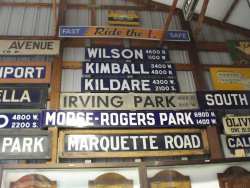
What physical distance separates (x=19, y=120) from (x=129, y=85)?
240 cm

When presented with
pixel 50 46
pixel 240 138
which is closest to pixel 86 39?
pixel 50 46

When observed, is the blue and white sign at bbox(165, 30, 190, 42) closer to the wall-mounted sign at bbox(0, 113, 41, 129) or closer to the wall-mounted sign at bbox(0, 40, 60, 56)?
the wall-mounted sign at bbox(0, 40, 60, 56)

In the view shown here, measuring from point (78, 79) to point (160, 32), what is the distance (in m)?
2.33

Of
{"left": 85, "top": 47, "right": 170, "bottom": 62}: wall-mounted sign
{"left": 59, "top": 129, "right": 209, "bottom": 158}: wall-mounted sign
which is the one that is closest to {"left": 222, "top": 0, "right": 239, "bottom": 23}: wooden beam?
{"left": 85, "top": 47, "right": 170, "bottom": 62}: wall-mounted sign

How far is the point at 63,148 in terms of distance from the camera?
5895 millimetres

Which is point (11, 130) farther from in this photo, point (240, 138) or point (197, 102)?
point (240, 138)

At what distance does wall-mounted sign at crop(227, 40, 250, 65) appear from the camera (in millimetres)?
7820

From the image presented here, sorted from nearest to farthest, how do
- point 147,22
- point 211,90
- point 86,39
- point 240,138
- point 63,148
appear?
point 63,148 → point 240,138 → point 211,90 → point 86,39 → point 147,22

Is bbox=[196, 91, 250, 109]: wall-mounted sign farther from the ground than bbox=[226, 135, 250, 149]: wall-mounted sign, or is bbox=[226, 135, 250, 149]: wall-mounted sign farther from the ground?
bbox=[196, 91, 250, 109]: wall-mounted sign

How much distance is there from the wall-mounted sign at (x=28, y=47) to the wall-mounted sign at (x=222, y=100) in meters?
3.40

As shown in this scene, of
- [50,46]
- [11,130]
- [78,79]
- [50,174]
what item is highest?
[50,46]

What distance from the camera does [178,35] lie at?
25.5 feet

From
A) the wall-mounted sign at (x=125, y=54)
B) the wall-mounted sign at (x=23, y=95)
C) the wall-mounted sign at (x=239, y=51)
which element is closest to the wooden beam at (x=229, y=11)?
the wall-mounted sign at (x=239, y=51)

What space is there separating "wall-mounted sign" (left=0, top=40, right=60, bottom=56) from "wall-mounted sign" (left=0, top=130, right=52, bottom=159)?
6.52ft
